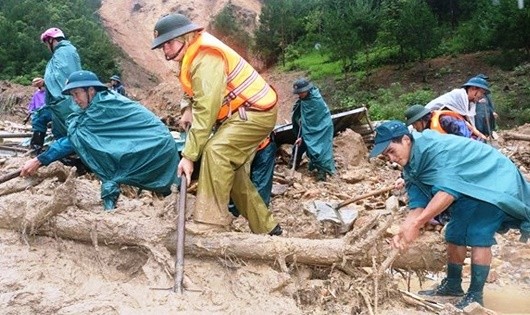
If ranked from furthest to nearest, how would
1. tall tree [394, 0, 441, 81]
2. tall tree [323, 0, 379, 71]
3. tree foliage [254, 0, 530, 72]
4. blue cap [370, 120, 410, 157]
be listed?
1. tall tree [323, 0, 379, 71]
2. tall tree [394, 0, 441, 81]
3. tree foliage [254, 0, 530, 72]
4. blue cap [370, 120, 410, 157]

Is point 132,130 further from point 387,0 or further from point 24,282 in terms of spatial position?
point 387,0

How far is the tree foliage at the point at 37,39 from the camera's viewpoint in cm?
2183

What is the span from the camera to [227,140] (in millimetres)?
3506

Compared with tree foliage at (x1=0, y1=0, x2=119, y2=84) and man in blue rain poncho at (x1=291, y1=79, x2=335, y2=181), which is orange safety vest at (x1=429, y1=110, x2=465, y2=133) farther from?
tree foliage at (x1=0, y1=0, x2=119, y2=84)

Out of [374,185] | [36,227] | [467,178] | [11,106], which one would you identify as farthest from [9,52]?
[467,178]

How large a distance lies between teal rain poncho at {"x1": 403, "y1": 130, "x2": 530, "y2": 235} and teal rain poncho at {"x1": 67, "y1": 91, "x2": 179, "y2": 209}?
198 centimetres

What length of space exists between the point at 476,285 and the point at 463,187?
26.2 inches

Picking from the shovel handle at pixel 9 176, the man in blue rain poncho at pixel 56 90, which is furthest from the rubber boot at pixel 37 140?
the shovel handle at pixel 9 176

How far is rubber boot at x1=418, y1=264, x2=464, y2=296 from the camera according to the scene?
3.66 m

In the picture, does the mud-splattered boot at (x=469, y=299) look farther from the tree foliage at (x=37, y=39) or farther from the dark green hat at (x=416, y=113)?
the tree foliage at (x=37, y=39)

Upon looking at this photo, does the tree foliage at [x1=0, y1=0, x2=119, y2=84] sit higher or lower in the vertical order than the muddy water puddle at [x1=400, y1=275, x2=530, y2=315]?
lower

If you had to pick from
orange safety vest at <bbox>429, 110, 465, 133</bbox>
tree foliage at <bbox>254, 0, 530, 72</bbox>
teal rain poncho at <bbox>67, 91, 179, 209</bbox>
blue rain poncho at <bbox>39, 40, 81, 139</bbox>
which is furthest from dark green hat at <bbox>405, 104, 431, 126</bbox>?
tree foliage at <bbox>254, 0, 530, 72</bbox>

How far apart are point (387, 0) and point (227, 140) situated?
67.8ft

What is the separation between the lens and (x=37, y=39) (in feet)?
72.3
